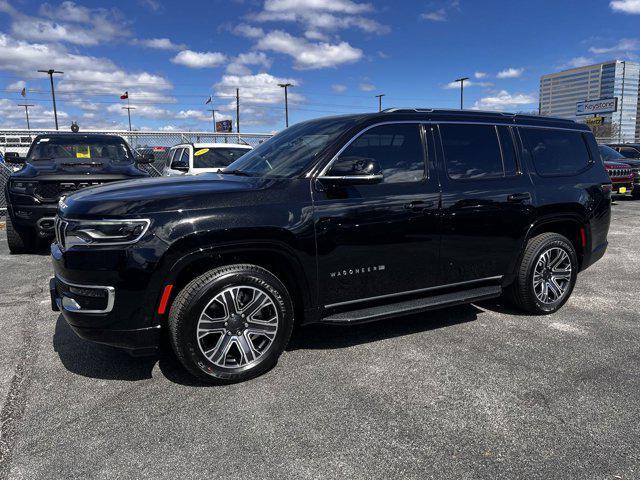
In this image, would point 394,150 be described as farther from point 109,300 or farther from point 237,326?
point 109,300

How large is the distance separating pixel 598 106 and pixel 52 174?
6964 cm

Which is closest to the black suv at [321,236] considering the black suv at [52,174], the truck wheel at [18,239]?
the black suv at [52,174]

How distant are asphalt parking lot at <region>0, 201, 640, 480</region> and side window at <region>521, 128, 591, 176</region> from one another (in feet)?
4.89

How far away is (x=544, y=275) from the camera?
459 cm

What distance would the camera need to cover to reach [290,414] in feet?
9.48

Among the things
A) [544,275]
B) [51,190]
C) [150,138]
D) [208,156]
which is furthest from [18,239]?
[150,138]

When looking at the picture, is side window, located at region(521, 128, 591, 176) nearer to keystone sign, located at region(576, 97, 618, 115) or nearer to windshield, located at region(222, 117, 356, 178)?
windshield, located at region(222, 117, 356, 178)

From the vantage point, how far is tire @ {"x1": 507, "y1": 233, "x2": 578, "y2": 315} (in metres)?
4.46

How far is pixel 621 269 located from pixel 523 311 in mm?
2791

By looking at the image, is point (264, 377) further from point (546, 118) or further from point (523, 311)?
point (546, 118)

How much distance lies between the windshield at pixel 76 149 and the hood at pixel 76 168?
191 millimetres

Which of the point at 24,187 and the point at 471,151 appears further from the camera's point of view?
the point at 24,187

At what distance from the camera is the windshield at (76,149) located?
8.05 meters

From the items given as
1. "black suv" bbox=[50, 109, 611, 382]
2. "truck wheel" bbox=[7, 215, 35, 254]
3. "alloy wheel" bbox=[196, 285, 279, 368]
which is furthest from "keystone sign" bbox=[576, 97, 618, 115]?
"alloy wheel" bbox=[196, 285, 279, 368]
